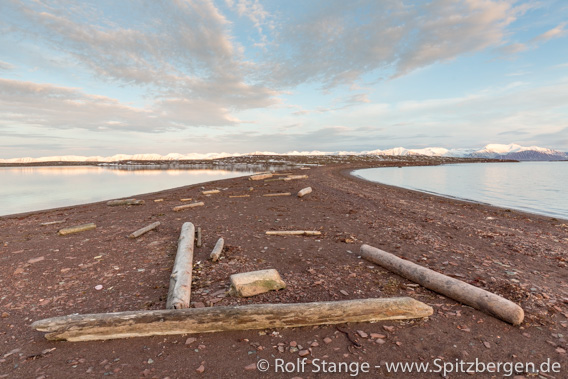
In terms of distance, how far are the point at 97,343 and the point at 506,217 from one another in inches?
767

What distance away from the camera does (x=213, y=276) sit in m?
6.78

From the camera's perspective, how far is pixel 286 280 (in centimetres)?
649

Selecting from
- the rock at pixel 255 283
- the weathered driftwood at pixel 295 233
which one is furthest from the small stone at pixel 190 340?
the weathered driftwood at pixel 295 233

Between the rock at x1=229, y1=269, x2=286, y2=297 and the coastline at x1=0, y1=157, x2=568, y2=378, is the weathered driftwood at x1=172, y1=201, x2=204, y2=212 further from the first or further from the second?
the rock at x1=229, y1=269, x2=286, y2=297

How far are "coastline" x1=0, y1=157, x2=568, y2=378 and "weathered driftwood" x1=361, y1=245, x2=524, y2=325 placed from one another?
145 millimetres

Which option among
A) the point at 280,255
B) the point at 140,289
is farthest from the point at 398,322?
the point at 140,289

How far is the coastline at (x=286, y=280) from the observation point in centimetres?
402

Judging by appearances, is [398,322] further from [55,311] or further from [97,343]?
[55,311]

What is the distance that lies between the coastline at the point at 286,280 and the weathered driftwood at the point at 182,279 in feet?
1.25

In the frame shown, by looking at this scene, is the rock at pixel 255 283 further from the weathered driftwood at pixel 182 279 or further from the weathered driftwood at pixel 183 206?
the weathered driftwood at pixel 183 206

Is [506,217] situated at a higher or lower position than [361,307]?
lower

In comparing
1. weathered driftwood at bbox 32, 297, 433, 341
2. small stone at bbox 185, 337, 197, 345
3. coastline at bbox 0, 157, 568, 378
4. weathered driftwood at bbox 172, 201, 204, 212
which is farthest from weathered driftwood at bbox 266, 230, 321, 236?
weathered driftwood at bbox 172, 201, 204, 212

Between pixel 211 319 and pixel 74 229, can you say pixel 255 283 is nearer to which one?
pixel 211 319

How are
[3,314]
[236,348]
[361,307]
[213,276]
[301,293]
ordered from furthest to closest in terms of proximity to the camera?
[213,276]
[301,293]
[3,314]
[361,307]
[236,348]
